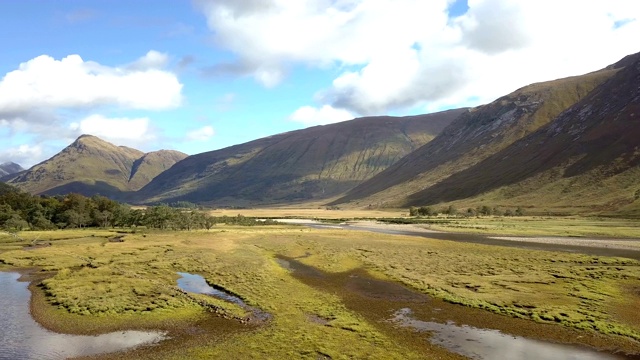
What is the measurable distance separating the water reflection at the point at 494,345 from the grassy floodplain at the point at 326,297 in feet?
5.13

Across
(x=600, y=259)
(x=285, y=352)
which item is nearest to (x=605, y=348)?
(x=285, y=352)

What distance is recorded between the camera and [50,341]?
30.0 metres

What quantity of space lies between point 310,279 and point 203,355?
88.5 ft

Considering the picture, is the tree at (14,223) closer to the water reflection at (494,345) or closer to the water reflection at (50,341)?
the water reflection at (50,341)

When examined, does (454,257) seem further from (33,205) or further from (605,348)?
(33,205)

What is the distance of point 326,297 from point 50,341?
972 inches

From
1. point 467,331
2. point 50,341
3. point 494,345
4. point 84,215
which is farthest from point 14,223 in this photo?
point 494,345

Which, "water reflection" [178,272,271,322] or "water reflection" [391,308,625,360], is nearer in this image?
"water reflection" [391,308,625,360]

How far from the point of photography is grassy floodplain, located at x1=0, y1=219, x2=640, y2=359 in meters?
30.4

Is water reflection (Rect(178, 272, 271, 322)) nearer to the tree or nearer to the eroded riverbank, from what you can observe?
the eroded riverbank

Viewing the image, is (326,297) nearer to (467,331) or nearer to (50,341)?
(467,331)

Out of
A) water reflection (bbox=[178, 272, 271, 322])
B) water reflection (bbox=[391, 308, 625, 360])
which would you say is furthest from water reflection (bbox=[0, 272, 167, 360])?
water reflection (bbox=[391, 308, 625, 360])

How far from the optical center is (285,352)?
27406 millimetres

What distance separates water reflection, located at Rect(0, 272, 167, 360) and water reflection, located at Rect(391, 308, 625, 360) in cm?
2170
